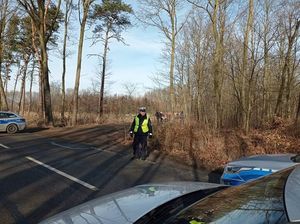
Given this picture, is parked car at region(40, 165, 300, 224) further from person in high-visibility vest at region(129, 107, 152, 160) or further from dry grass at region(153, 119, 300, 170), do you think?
person in high-visibility vest at region(129, 107, 152, 160)

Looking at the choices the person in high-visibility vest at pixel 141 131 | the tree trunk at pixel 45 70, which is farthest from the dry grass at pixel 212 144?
the tree trunk at pixel 45 70

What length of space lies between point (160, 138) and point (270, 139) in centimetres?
461

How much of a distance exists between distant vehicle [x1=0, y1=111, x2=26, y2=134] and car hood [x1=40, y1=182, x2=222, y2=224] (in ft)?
74.4

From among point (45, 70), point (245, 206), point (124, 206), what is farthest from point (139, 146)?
point (45, 70)

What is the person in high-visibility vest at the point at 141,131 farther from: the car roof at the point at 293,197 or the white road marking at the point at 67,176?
the car roof at the point at 293,197

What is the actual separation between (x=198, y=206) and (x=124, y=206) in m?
0.59

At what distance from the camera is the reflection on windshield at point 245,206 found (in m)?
1.96

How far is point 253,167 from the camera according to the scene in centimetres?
549

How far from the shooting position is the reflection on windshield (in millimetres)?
1955

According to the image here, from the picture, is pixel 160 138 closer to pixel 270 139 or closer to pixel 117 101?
pixel 270 139

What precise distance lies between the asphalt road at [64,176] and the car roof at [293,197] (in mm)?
4176

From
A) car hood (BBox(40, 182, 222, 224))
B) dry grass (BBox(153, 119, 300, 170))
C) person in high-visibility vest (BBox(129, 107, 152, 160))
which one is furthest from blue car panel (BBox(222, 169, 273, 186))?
person in high-visibility vest (BBox(129, 107, 152, 160))

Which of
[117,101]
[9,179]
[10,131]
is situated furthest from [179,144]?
[117,101]

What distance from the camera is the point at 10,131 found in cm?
2461
